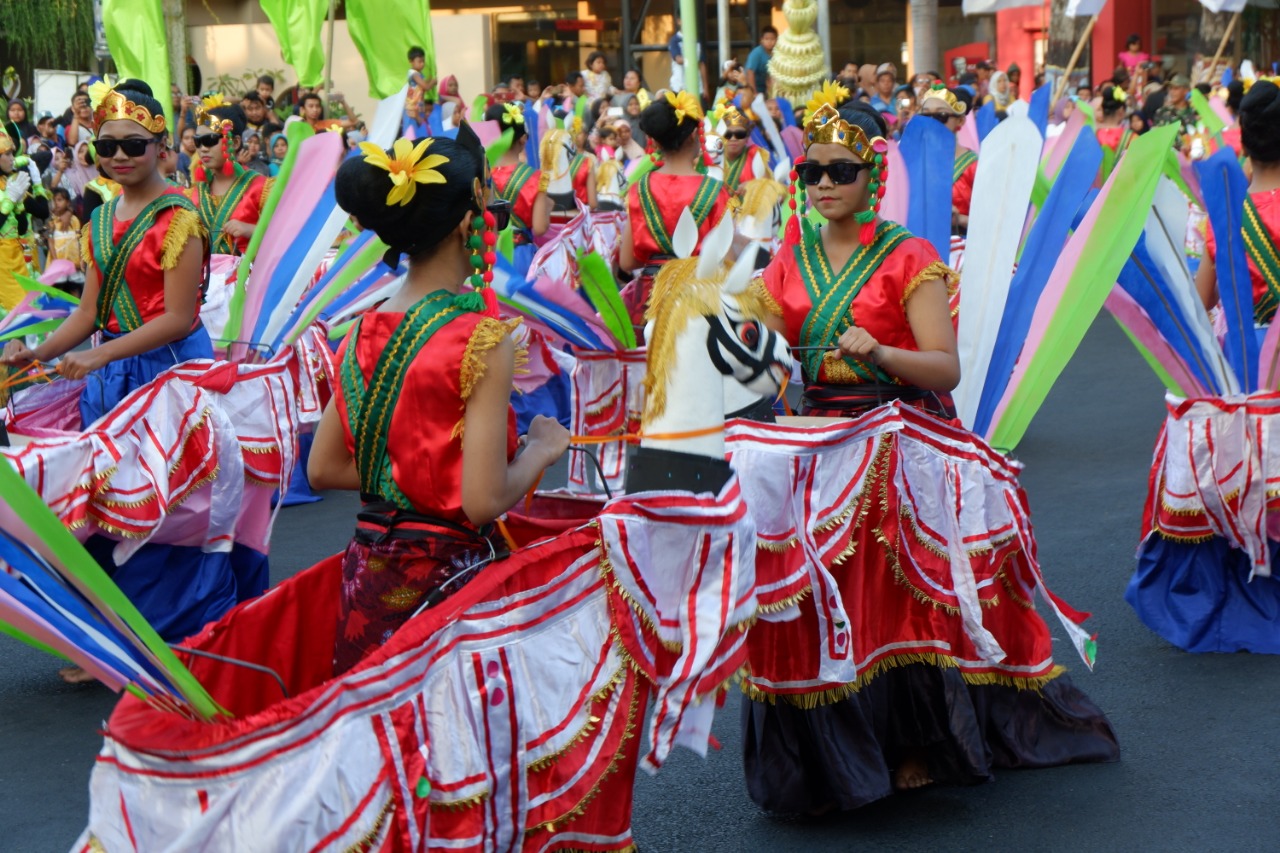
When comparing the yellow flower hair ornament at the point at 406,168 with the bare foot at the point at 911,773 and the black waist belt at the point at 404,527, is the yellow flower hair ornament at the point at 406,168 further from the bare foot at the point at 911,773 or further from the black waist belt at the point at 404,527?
the bare foot at the point at 911,773

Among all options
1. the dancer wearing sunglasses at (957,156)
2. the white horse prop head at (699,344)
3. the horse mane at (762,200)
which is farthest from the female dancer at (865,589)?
the dancer wearing sunglasses at (957,156)

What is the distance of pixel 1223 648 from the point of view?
4.94 m

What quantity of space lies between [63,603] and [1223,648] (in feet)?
12.7

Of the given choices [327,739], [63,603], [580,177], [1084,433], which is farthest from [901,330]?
[580,177]

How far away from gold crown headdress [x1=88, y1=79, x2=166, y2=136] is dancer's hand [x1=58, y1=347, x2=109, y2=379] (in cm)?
68

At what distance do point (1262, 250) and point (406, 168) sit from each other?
3229 mm

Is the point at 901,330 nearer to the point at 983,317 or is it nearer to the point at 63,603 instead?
the point at 983,317

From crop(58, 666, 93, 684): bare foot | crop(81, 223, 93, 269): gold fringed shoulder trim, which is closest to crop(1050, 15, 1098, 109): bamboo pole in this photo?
crop(81, 223, 93, 269): gold fringed shoulder trim

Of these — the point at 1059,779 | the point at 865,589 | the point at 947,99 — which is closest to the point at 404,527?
the point at 865,589

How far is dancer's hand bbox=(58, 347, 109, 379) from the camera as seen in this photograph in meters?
4.53

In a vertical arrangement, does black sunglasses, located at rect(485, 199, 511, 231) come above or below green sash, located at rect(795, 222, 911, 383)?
above

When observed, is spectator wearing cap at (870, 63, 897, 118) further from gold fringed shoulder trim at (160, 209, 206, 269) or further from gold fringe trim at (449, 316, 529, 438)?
gold fringe trim at (449, 316, 529, 438)

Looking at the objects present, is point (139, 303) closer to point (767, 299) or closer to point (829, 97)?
point (767, 299)

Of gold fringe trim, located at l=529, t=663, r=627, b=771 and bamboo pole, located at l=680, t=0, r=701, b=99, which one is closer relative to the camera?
gold fringe trim, located at l=529, t=663, r=627, b=771
